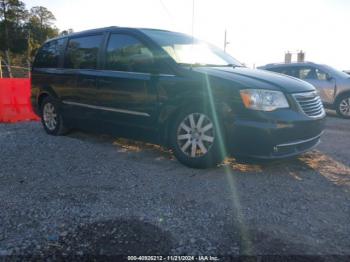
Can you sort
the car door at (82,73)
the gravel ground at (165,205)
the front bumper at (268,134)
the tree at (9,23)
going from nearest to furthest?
the gravel ground at (165,205)
the front bumper at (268,134)
the car door at (82,73)
the tree at (9,23)

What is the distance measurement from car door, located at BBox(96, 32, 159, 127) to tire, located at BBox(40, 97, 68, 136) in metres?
1.29

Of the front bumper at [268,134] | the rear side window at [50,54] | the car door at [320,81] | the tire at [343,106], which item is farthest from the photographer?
the car door at [320,81]

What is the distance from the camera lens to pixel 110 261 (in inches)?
92.1

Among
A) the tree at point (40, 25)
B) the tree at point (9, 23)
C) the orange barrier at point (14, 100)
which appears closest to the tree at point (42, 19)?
the tree at point (40, 25)

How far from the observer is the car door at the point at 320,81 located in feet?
32.3

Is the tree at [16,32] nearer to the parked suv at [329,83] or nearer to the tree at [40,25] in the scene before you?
the tree at [40,25]

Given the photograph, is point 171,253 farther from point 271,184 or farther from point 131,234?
point 271,184

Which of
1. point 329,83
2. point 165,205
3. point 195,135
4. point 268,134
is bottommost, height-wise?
point 165,205

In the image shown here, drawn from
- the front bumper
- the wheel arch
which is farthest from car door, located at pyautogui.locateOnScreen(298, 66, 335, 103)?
the wheel arch

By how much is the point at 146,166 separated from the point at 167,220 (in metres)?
1.65

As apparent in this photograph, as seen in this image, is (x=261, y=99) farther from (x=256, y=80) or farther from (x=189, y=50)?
(x=189, y=50)

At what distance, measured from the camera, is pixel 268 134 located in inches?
151

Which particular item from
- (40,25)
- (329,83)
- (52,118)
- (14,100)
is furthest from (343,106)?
(40,25)

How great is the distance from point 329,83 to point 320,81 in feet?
0.83
